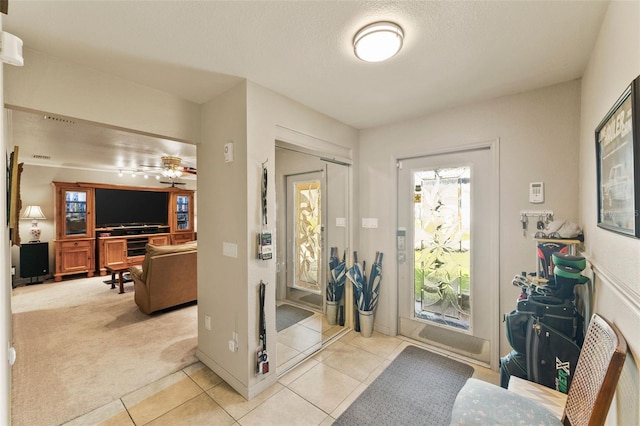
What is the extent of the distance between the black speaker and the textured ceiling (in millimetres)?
5524

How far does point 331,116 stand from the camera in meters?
2.98

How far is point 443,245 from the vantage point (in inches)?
114

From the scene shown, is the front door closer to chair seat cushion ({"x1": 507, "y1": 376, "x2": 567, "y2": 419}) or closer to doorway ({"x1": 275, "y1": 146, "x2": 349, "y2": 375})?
doorway ({"x1": 275, "y1": 146, "x2": 349, "y2": 375})

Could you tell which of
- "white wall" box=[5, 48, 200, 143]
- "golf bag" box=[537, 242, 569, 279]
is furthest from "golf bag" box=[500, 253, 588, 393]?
"white wall" box=[5, 48, 200, 143]

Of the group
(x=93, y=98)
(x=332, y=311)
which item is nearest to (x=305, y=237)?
(x=332, y=311)

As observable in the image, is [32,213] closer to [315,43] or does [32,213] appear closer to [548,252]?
[315,43]

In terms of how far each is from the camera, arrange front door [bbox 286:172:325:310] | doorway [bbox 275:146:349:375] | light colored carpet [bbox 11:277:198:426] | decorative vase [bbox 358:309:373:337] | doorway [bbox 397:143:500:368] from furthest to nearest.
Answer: front door [bbox 286:172:325:310] → doorway [bbox 275:146:349:375] → decorative vase [bbox 358:309:373:337] → doorway [bbox 397:143:500:368] → light colored carpet [bbox 11:277:198:426]

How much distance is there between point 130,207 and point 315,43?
704 centimetres

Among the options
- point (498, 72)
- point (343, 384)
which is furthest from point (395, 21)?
point (343, 384)

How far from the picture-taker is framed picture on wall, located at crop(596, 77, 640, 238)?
1043 millimetres

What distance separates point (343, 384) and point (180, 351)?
1757 millimetres

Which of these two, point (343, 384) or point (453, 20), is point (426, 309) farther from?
point (453, 20)

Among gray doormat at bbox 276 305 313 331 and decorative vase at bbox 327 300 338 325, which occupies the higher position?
decorative vase at bbox 327 300 338 325

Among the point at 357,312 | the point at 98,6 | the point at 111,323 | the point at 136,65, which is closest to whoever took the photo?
the point at 98,6
